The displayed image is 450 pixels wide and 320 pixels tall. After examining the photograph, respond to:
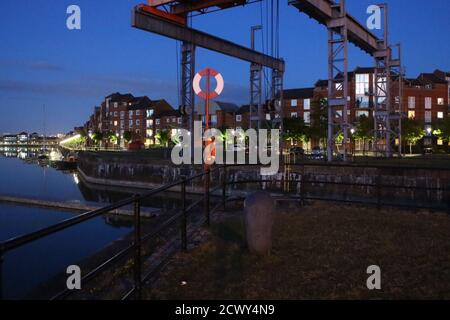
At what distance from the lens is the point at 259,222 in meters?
6.68

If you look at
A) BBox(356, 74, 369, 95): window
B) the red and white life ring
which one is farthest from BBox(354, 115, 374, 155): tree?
the red and white life ring

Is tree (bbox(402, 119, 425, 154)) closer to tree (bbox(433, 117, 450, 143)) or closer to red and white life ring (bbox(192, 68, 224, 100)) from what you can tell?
tree (bbox(433, 117, 450, 143))

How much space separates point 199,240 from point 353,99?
225 feet

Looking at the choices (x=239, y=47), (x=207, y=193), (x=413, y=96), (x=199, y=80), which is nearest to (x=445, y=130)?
(x=413, y=96)

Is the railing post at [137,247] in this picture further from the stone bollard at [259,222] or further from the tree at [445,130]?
the tree at [445,130]

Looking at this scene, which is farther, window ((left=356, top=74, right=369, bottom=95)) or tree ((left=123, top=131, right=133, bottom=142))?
tree ((left=123, top=131, right=133, bottom=142))

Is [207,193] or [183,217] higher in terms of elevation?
[207,193]

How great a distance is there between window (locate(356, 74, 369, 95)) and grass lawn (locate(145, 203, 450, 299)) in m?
65.6

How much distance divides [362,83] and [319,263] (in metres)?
69.9

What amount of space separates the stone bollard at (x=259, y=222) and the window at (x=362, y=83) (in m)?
68.9

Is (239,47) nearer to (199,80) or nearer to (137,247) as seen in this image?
(199,80)

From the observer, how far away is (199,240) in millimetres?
7914

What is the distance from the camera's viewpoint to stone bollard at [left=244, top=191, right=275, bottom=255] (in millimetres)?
6672

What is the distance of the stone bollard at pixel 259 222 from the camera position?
6672 millimetres
